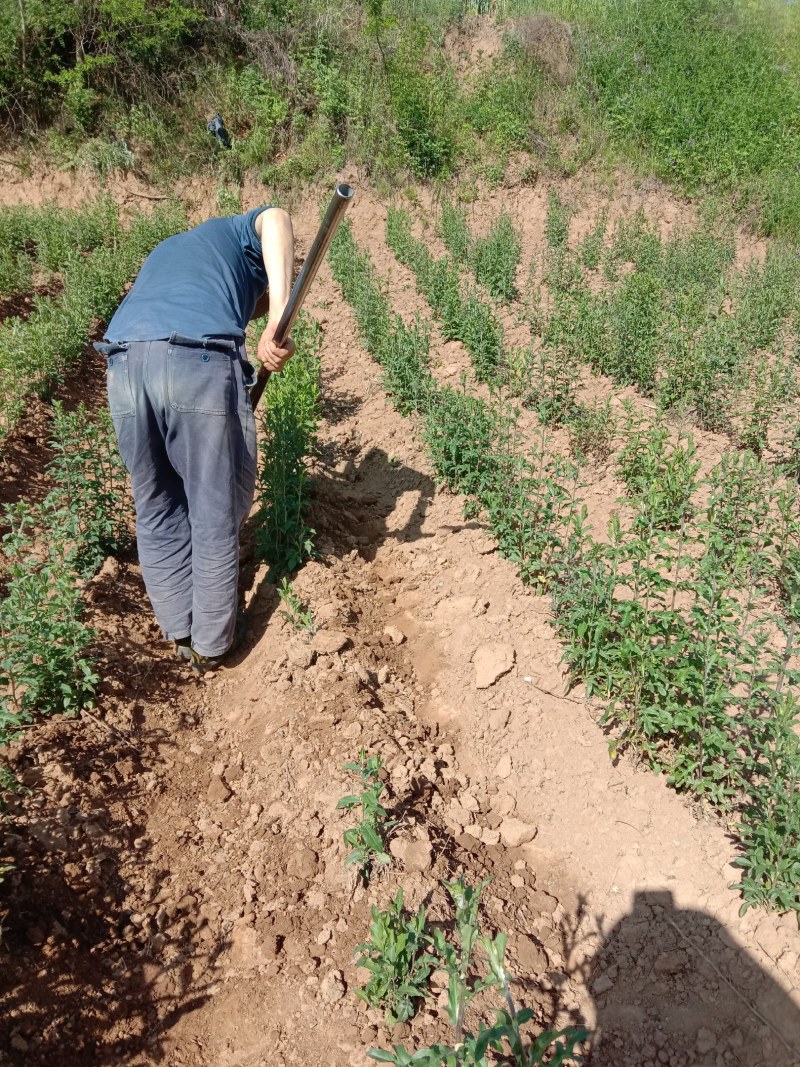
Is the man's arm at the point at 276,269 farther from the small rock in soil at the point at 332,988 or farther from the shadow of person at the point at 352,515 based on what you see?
the small rock in soil at the point at 332,988

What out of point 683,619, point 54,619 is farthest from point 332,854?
point 683,619

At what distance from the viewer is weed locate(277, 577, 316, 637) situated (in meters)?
3.57

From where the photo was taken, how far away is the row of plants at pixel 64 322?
5555 millimetres

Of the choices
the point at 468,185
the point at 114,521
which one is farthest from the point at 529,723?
the point at 468,185

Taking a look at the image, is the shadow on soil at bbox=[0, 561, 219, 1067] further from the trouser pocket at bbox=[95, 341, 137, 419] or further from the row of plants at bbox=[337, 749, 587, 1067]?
the trouser pocket at bbox=[95, 341, 137, 419]

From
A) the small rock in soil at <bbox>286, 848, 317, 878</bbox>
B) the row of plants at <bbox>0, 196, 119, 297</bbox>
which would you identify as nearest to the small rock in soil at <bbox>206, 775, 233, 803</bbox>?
the small rock in soil at <bbox>286, 848, 317, 878</bbox>

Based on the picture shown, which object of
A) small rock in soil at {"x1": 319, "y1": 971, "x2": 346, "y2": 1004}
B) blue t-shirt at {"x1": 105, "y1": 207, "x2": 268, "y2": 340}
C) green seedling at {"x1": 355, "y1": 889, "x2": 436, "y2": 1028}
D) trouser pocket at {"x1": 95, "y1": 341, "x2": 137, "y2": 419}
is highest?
blue t-shirt at {"x1": 105, "y1": 207, "x2": 268, "y2": 340}

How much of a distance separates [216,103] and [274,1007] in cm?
1558

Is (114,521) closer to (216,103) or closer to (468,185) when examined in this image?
(468,185)

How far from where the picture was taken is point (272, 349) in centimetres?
328

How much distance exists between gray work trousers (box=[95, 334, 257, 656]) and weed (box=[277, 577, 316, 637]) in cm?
29

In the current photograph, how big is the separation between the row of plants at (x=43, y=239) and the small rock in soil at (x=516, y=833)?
7.60m

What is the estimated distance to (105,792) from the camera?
9.34 ft

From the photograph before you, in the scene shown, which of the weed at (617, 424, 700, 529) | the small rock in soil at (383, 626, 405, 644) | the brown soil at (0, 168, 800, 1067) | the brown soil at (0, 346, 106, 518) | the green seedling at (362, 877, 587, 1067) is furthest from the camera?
the brown soil at (0, 346, 106, 518)
